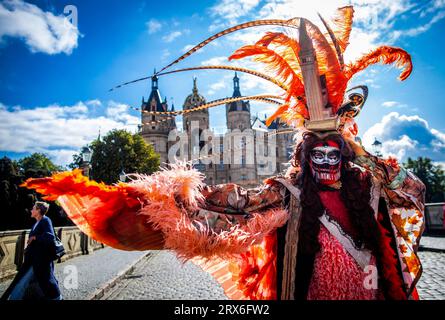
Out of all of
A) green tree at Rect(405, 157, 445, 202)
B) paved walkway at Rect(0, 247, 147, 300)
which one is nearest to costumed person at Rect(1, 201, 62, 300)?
paved walkway at Rect(0, 247, 147, 300)

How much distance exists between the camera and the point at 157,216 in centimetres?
214

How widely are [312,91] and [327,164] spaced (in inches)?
26.9

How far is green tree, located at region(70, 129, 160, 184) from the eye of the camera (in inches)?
1501

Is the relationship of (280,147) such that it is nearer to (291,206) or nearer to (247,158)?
(247,158)

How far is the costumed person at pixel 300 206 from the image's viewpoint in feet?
7.13

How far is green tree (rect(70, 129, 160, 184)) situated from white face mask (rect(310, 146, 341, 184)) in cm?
3669

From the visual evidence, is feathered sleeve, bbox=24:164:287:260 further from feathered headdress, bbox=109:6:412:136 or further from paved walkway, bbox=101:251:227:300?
paved walkway, bbox=101:251:227:300

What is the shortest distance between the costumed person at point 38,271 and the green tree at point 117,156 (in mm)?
33052

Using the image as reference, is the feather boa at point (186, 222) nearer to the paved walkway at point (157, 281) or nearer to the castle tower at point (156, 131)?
the paved walkway at point (157, 281)

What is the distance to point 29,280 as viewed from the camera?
469cm

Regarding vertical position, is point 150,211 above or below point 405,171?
below
